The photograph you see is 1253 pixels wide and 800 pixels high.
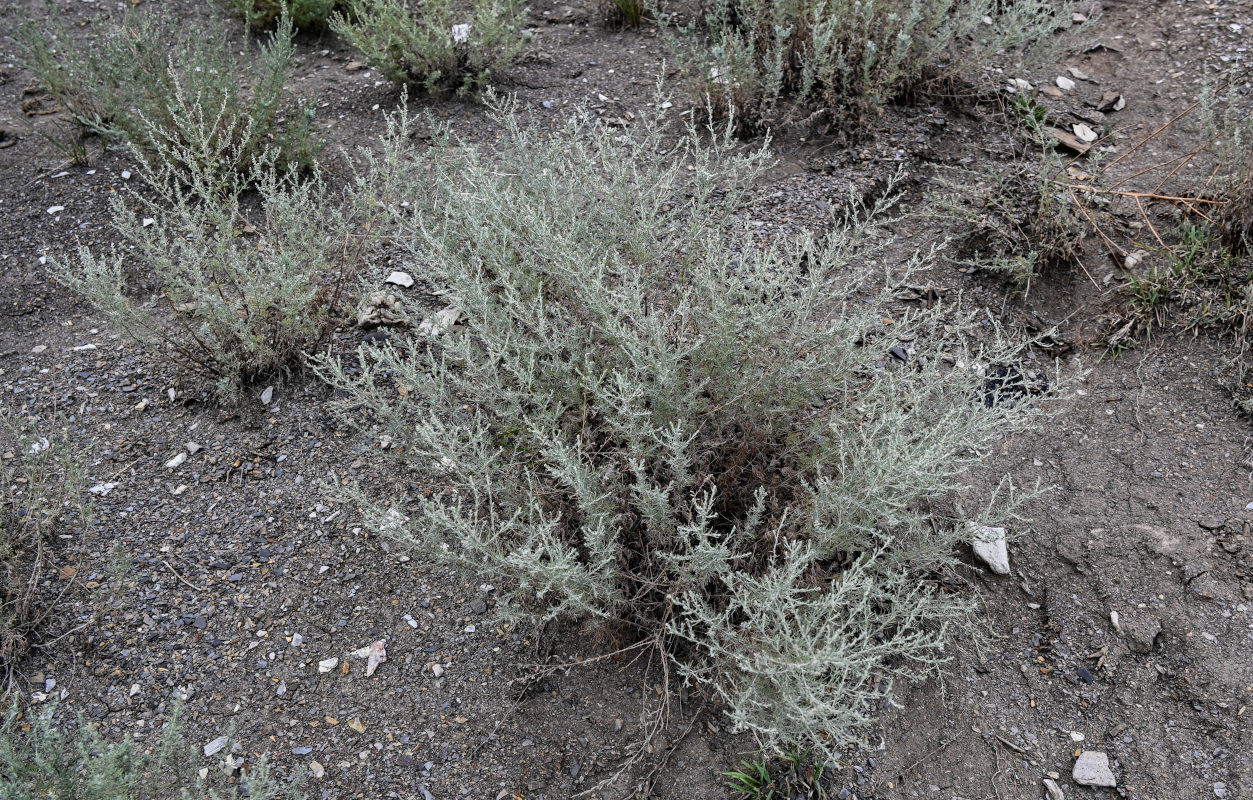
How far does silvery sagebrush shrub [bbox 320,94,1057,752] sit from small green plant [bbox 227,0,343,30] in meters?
3.13

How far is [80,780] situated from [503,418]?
142cm

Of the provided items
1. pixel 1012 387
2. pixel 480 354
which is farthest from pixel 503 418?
pixel 1012 387

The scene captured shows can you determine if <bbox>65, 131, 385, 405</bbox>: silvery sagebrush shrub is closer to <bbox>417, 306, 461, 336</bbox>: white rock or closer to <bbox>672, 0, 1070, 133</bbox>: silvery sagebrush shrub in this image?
<bbox>417, 306, 461, 336</bbox>: white rock

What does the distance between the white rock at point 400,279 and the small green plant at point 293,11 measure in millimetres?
2401

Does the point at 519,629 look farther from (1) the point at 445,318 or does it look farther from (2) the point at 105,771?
(1) the point at 445,318

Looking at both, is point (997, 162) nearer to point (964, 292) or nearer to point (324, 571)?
point (964, 292)

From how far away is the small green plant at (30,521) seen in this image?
250 cm

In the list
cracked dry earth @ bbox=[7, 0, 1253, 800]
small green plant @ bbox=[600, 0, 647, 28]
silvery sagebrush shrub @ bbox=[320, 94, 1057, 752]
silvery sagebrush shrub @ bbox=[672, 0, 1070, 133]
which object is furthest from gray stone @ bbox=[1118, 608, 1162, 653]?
small green plant @ bbox=[600, 0, 647, 28]

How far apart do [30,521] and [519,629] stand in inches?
64.3

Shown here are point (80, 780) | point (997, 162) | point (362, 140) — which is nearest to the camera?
point (80, 780)

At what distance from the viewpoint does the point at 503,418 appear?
8.39ft

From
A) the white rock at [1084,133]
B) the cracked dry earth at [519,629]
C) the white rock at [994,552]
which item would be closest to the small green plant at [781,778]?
the cracked dry earth at [519,629]

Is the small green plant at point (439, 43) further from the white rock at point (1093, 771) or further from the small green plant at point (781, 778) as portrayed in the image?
the white rock at point (1093, 771)

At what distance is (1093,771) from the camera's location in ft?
7.64
